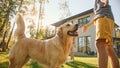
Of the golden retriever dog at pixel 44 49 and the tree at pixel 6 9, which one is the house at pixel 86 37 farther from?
the golden retriever dog at pixel 44 49

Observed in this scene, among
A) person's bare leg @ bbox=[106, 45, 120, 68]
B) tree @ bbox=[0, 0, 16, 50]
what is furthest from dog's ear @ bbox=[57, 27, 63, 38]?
tree @ bbox=[0, 0, 16, 50]

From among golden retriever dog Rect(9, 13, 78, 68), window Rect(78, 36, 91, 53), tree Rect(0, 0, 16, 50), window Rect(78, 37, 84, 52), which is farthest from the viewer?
window Rect(78, 37, 84, 52)

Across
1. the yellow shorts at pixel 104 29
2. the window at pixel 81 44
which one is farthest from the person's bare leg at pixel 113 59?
the window at pixel 81 44

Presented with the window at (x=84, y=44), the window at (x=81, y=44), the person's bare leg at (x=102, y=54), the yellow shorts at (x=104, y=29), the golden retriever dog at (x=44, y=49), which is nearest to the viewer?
the person's bare leg at (x=102, y=54)

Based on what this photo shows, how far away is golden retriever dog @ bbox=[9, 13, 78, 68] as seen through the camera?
18.5 feet

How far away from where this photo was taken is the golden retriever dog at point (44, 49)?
222 inches

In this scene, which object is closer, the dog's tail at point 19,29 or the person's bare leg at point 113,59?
the person's bare leg at point 113,59

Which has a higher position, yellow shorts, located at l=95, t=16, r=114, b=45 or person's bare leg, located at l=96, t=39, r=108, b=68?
yellow shorts, located at l=95, t=16, r=114, b=45

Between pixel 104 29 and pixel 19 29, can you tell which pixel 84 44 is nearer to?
A: pixel 19 29

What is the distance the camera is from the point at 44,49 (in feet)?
19.1

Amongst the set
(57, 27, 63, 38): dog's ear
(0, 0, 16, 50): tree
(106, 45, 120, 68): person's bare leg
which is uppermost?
(0, 0, 16, 50): tree

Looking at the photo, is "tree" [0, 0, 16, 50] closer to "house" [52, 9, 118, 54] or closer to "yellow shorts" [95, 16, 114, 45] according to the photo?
"house" [52, 9, 118, 54]

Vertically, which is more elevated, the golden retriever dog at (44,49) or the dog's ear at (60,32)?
the dog's ear at (60,32)

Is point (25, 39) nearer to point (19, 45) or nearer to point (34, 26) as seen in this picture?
point (19, 45)
